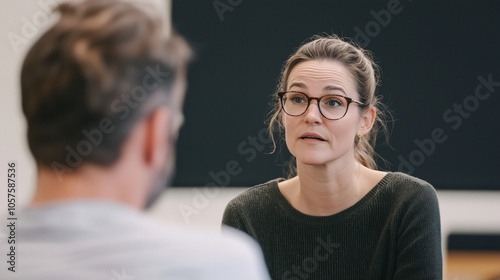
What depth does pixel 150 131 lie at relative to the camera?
669 millimetres

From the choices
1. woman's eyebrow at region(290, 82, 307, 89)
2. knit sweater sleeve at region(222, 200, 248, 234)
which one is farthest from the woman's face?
knit sweater sleeve at region(222, 200, 248, 234)

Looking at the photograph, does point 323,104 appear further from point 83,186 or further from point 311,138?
point 83,186

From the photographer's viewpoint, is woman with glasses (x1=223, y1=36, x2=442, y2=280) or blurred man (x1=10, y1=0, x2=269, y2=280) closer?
blurred man (x1=10, y1=0, x2=269, y2=280)

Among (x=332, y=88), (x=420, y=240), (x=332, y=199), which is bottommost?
(x=420, y=240)

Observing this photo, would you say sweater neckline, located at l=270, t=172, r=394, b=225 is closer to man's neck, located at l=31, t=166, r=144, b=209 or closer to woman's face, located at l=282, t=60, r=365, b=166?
woman's face, located at l=282, t=60, r=365, b=166

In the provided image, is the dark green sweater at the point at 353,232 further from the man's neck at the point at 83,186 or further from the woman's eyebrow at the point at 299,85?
the man's neck at the point at 83,186

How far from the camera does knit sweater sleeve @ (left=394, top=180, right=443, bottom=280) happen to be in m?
1.67

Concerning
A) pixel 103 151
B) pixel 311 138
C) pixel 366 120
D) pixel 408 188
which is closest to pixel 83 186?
pixel 103 151

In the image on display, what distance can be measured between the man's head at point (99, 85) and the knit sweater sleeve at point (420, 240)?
1.22m

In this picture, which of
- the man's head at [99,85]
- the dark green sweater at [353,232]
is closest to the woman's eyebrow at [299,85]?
the dark green sweater at [353,232]

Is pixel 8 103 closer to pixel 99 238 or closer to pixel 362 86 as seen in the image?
pixel 362 86

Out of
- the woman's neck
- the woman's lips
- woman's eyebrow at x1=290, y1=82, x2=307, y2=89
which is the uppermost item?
woman's eyebrow at x1=290, y1=82, x2=307, y2=89

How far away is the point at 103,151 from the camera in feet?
2.13

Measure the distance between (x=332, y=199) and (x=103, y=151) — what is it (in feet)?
4.45
